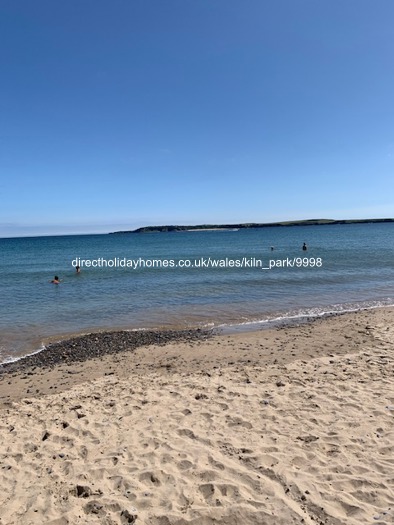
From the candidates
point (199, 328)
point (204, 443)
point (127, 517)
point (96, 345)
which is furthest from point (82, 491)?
point (199, 328)

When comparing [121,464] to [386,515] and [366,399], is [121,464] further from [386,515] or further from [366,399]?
[366,399]

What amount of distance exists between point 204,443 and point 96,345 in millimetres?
7597

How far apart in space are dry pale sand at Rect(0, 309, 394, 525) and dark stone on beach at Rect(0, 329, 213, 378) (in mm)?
946

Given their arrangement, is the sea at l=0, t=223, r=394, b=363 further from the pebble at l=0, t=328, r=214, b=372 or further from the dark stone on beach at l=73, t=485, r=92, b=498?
the dark stone on beach at l=73, t=485, r=92, b=498

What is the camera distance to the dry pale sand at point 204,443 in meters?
4.26

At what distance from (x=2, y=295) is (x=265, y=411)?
2128cm

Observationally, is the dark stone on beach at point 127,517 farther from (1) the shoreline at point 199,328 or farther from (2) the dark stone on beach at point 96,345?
(1) the shoreline at point 199,328

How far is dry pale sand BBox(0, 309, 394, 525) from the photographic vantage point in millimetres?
4258

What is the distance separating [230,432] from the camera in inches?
231

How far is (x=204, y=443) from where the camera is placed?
558 centimetres

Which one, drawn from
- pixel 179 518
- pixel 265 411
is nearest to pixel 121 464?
pixel 179 518

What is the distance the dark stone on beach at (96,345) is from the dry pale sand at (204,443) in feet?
3.10

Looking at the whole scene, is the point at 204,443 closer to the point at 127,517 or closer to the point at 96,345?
the point at 127,517

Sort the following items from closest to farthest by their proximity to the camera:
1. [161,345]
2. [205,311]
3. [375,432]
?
[375,432]
[161,345]
[205,311]
